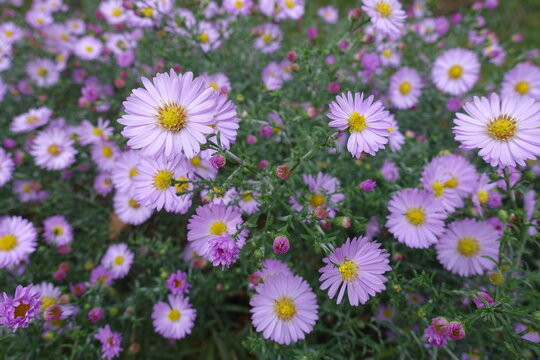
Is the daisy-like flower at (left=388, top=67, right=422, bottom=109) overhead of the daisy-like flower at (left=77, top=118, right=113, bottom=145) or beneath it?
overhead

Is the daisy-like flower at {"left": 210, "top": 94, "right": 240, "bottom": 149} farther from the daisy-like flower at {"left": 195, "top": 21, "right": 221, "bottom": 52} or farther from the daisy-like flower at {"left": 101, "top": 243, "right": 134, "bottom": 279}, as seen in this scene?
the daisy-like flower at {"left": 101, "top": 243, "right": 134, "bottom": 279}

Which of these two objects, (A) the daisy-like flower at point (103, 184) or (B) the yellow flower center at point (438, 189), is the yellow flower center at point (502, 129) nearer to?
(B) the yellow flower center at point (438, 189)

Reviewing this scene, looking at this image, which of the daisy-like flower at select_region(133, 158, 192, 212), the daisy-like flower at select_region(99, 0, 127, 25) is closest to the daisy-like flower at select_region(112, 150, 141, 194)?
the daisy-like flower at select_region(133, 158, 192, 212)

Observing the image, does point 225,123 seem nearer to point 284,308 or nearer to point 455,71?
point 284,308

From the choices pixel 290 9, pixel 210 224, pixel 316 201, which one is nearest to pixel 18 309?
pixel 210 224

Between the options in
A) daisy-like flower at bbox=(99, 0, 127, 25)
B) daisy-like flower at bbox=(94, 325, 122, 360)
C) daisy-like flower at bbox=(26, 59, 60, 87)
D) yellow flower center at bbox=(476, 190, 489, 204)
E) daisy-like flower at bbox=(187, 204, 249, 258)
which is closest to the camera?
daisy-like flower at bbox=(187, 204, 249, 258)

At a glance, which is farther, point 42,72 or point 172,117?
point 42,72
